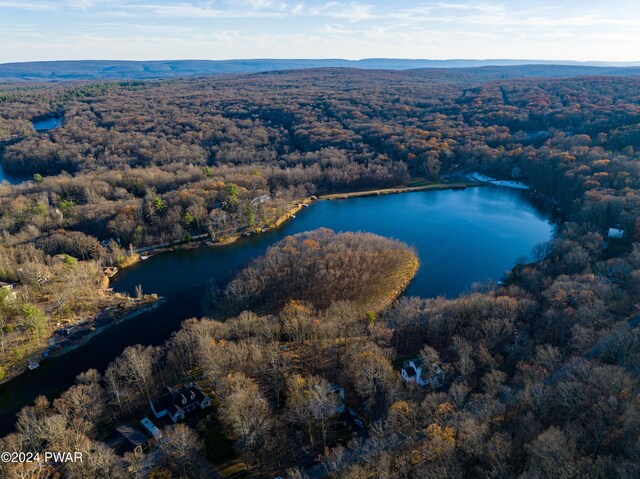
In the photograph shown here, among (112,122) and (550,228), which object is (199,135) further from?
(550,228)

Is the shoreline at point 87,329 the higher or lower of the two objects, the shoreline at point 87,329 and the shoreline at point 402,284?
the lower

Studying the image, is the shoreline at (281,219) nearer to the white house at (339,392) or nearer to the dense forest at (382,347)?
the dense forest at (382,347)

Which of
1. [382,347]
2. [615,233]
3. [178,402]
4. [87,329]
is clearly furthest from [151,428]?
[615,233]

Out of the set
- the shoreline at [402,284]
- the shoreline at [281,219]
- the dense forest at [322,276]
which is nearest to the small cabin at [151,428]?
the dense forest at [322,276]

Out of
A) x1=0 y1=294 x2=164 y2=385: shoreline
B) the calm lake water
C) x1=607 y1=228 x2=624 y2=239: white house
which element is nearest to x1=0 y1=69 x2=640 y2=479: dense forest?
x1=607 y1=228 x2=624 y2=239: white house

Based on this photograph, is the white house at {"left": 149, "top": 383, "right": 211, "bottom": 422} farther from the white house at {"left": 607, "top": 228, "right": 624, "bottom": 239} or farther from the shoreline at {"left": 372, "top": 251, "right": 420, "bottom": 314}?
the white house at {"left": 607, "top": 228, "right": 624, "bottom": 239}

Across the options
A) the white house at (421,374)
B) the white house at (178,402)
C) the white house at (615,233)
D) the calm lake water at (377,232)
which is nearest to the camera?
the white house at (178,402)

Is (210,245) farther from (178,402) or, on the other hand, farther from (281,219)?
(178,402)
